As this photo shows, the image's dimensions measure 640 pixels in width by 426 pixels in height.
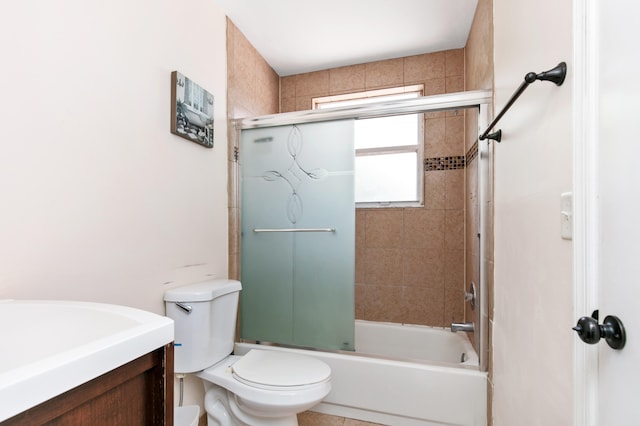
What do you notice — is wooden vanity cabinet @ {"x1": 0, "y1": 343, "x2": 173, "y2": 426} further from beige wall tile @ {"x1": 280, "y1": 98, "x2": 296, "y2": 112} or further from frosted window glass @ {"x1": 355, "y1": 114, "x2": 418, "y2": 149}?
beige wall tile @ {"x1": 280, "y1": 98, "x2": 296, "y2": 112}

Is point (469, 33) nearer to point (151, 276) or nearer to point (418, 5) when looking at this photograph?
point (418, 5)

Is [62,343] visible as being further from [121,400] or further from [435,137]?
[435,137]

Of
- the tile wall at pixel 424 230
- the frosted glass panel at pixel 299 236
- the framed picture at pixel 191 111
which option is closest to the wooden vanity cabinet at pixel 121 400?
the framed picture at pixel 191 111

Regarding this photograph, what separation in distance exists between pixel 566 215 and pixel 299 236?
53.9 inches

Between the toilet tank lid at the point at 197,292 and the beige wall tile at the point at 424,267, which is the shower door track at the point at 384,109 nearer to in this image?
the toilet tank lid at the point at 197,292

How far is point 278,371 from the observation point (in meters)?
1.38

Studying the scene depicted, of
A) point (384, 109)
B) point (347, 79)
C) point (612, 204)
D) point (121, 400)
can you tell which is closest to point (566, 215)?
point (612, 204)

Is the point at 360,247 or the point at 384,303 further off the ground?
the point at 360,247

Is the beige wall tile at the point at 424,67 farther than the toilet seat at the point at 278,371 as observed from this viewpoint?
Yes

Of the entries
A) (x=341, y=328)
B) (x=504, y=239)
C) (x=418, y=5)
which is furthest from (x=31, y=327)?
(x=418, y=5)

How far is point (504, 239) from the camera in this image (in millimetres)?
1308

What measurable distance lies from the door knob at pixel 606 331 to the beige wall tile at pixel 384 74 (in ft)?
7.57

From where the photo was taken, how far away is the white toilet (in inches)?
50.1

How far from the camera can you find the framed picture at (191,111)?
4.85 feet
